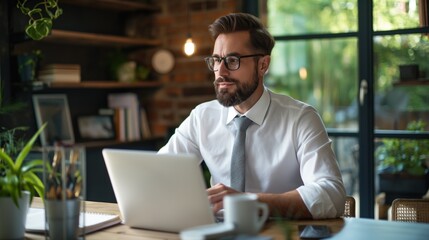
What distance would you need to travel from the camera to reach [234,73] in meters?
2.22

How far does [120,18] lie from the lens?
172 inches

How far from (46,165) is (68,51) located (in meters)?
2.59

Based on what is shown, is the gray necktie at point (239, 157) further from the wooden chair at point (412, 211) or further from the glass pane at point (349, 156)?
the glass pane at point (349, 156)

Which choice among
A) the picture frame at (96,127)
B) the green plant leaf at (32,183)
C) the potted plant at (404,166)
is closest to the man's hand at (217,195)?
the green plant leaf at (32,183)

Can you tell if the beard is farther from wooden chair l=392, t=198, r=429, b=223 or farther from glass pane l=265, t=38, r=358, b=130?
glass pane l=265, t=38, r=358, b=130

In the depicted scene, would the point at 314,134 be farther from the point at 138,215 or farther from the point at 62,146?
the point at 62,146

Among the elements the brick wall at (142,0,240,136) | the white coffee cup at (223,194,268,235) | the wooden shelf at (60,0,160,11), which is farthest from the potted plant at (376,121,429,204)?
the white coffee cup at (223,194,268,235)

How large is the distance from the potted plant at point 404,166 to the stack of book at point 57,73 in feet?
6.75

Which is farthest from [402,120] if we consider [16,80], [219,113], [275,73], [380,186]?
[16,80]

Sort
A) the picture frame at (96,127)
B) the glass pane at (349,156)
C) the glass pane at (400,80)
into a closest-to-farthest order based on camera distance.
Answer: the glass pane at (400,80), the picture frame at (96,127), the glass pane at (349,156)

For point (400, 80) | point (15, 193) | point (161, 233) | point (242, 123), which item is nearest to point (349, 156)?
point (400, 80)

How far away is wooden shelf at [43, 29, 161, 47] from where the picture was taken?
3.56 meters

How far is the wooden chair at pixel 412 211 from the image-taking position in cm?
200

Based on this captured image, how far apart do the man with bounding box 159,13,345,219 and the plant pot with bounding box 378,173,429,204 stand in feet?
5.58
